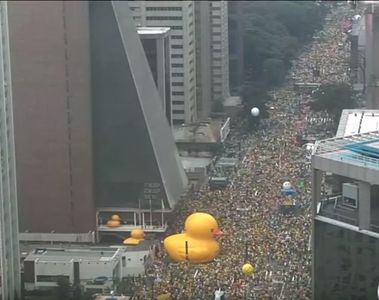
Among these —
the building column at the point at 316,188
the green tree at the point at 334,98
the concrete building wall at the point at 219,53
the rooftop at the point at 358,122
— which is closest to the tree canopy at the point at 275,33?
the concrete building wall at the point at 219,53

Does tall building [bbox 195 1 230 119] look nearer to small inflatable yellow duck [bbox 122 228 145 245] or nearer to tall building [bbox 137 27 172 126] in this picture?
tall building [bbox 137 27 172 126]

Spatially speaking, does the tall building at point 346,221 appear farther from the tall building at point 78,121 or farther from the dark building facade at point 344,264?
the tall building at point 78,121

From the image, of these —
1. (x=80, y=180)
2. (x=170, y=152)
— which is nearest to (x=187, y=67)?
(x=170, y=152)

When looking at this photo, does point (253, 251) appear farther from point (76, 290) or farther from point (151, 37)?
point (151, 37)

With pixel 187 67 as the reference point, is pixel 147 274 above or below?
below

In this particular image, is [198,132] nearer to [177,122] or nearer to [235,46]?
[177,122]


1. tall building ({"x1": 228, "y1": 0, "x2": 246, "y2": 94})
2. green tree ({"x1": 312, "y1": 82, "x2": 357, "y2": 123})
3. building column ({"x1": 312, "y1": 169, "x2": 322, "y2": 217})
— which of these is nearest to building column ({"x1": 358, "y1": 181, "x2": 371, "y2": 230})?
building column ({"x1": 312, "y1": 169, "x2": 322, "y2": 217})

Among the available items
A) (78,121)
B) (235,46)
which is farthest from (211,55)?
(78,121)
